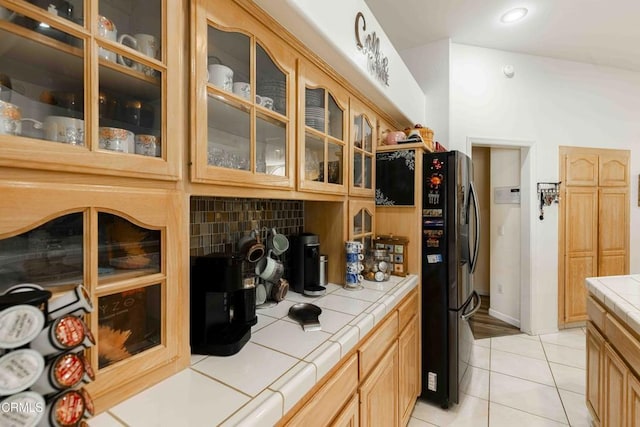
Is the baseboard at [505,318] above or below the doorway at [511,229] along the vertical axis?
below

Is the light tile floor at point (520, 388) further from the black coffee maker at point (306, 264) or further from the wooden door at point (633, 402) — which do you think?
the black coffee maker at point (306, 264)

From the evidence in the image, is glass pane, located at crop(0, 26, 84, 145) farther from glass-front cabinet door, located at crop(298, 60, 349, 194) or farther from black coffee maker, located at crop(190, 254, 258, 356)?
glass-front cabinet door, located at crop(298, 60, 349, 194)

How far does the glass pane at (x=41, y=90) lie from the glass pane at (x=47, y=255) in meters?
0.19

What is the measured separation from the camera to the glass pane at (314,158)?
141 centimetres

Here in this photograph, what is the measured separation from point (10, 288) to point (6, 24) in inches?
19.9

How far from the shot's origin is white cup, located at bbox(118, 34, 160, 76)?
0.73 meters

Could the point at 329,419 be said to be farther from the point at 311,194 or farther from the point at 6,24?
the point at 6,24

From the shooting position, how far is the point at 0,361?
1.43ft

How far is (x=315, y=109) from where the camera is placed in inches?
56.1

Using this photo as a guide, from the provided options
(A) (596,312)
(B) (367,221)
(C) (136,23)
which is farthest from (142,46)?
(A) (596,312)

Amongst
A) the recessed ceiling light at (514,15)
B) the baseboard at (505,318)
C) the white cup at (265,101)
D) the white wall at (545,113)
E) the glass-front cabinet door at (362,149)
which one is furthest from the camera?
the baseboard at (505,318)

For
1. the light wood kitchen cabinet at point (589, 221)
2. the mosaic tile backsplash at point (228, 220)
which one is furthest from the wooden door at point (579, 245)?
the mosaic tile backsplash at point (228, 220)

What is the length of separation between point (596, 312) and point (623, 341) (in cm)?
35

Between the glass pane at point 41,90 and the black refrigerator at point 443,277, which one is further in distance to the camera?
the black refrigerator at point 443,277
